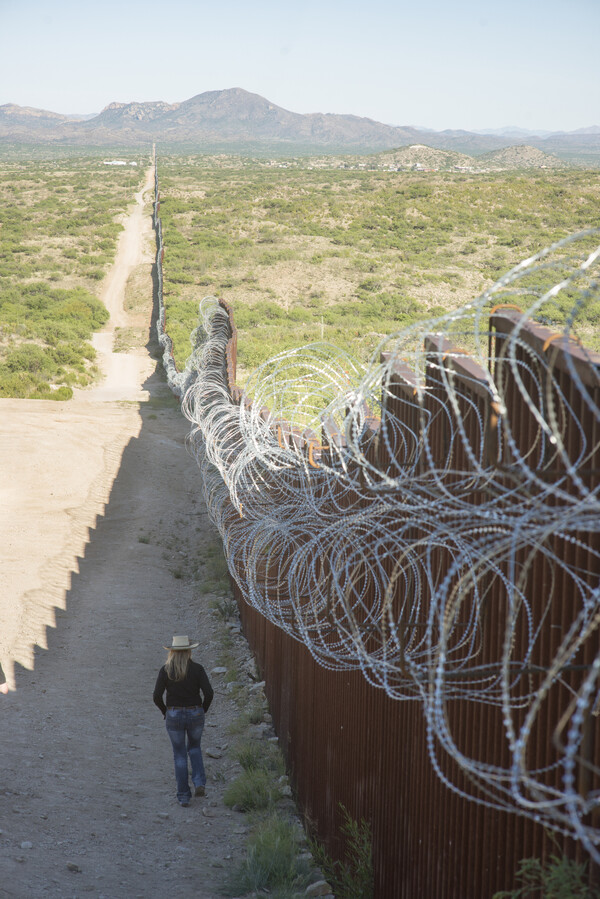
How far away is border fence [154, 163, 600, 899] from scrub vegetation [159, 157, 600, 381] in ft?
64.3

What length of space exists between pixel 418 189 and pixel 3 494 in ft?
169

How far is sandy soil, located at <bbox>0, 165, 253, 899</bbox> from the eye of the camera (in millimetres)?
5258

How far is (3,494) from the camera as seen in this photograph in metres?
15.1

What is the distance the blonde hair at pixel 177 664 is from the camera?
6.09 m

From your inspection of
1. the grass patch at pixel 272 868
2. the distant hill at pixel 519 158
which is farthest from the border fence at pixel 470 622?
the distant hill at pixel 519 158

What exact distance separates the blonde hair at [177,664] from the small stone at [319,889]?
1822 mm

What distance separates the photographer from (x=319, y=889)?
15.6ft

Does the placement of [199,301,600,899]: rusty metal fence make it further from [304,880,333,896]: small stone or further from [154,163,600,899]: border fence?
[304,880,333,896]: small stone

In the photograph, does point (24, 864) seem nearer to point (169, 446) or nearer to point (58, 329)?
point (169, 446)

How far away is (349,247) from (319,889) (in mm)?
45530

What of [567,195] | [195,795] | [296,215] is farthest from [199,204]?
[195,795]

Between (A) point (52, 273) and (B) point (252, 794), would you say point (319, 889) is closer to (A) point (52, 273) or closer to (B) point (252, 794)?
(B) point (252, 794)

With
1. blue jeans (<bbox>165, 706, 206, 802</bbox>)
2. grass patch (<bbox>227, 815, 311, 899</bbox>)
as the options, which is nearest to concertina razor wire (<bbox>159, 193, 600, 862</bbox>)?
grass patch (<bbox>227, 815, 311, 899</bbox>)

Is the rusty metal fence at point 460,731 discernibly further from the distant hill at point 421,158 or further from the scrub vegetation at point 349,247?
the distant hill at point 421,158
